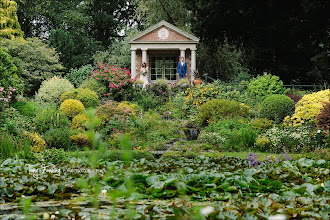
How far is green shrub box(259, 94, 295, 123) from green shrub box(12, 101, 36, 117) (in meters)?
7.27

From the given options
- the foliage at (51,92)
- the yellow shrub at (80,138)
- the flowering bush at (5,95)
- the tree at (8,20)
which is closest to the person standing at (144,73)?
the foliage at (51,92)

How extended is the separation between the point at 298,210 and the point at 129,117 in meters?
8.41

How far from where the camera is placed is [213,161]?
6918 millimetres

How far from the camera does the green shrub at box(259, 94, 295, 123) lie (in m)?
11.1

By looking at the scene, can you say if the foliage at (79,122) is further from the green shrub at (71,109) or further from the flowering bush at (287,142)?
the flowering bush at (287,142)

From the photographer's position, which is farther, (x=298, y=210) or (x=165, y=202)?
(x=165, y=202)

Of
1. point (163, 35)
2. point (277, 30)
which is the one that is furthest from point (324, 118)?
point (163, 35)

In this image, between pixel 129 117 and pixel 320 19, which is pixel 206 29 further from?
pixel 129 117

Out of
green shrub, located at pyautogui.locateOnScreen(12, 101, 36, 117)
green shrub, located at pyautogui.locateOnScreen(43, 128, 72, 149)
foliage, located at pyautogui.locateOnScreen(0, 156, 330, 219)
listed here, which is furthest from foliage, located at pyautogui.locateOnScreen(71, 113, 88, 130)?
foliage, located at pyautogui.locateOnScreen(0, 156, 330, 219)

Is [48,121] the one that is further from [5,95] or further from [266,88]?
[266,88]

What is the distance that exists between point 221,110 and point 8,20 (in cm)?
1562

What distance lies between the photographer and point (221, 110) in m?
11.9

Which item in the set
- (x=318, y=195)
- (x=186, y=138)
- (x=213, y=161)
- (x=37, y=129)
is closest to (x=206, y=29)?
(x=186, y=138)

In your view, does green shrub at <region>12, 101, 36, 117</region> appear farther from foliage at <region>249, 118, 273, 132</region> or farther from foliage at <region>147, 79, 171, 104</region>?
foliage at <region>249, 118, 273, 132</region>
